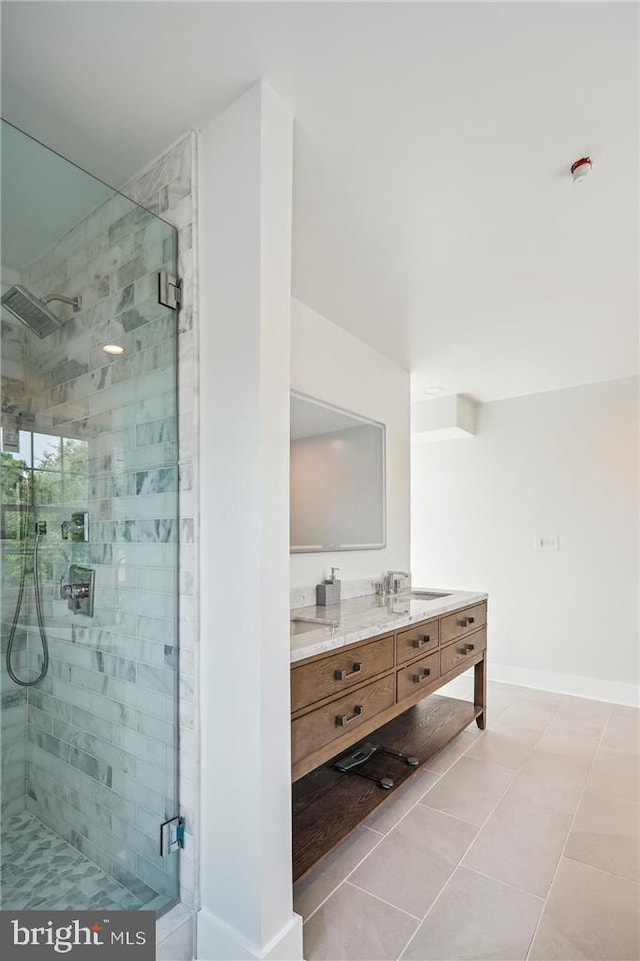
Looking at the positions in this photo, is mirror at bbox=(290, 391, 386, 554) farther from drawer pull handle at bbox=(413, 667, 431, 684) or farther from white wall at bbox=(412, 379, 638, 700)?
white wall at bbox=(412, 379, 638, 700)

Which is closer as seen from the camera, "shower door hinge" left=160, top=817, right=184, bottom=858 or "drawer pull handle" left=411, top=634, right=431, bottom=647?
"shower door hinge" left=160, top=817, right=184, bottom=858

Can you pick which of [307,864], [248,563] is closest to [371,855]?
[307,864]

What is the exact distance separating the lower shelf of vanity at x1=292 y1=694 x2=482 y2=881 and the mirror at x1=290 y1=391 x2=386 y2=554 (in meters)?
1.03

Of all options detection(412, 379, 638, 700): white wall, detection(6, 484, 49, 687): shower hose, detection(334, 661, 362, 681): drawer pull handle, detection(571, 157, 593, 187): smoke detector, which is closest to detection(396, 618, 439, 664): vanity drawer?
detection(334, 661, 362, 681): drawer pull handle

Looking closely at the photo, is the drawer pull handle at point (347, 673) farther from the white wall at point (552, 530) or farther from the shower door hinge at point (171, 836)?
the white wall at point (552, 530)

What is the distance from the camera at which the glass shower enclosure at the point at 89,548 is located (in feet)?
4.63

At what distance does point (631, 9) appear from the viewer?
3.97ft

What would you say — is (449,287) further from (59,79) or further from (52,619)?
(52,619)

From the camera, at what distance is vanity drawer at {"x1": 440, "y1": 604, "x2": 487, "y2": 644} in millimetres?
2612

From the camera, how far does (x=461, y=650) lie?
2809 mm

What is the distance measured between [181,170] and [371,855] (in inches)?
101

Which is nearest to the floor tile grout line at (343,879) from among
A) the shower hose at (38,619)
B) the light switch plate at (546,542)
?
the shower hose at (38,619)

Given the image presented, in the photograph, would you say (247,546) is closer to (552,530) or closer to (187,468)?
(187,468)

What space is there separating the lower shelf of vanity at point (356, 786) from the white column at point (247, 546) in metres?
0.30
